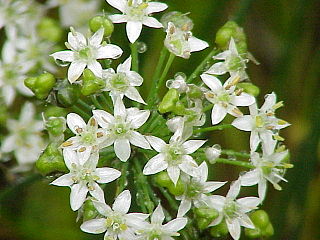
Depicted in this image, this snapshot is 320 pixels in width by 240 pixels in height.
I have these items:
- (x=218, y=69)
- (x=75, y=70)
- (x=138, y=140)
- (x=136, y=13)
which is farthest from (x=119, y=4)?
(x=138, y=140)

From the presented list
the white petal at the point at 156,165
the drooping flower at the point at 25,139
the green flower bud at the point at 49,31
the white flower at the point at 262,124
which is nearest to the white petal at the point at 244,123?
the white flower at the point at 262,124

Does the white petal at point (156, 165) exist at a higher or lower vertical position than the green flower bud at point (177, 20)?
lower

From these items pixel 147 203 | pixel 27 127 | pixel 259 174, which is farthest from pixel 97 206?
pixel 27 127

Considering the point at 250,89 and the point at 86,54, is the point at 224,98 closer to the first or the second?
the point at 250,89

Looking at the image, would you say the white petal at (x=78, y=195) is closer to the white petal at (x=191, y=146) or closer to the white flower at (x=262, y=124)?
the white petal at (x=191, y=146)

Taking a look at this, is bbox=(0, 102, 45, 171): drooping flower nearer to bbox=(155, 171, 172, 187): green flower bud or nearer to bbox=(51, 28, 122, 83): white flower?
bbox=(51, 28, 122, 83): white flower

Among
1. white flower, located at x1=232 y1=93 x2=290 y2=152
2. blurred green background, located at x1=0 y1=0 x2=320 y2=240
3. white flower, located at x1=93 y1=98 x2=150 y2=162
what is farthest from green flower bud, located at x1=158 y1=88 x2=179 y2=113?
blurred green background, located at x1=0 y1=0 x2=320 y2=240

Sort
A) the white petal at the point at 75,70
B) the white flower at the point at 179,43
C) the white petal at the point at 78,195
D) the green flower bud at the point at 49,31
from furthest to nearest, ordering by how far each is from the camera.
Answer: the green flower bud at the point at 49,31
the white flower at the point at 179,43
the white petal at the point at 75,70
the white petal at the point at 78,195
